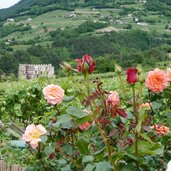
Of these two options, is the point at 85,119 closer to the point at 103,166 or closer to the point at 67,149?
the point at 103,166

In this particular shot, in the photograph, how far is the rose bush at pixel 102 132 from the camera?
7.52 ft

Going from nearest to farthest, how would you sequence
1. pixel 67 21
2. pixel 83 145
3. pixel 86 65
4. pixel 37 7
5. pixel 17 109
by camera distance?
1. pixel 86 65
2. pixel 83 145
3. pixel 17 109
4. pixel 67 21
5. pixel 37 7

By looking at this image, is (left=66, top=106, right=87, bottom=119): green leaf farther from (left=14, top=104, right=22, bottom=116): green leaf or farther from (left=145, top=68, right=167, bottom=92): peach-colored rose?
(left=14, top=104, right=22, bottom=116): green leaf

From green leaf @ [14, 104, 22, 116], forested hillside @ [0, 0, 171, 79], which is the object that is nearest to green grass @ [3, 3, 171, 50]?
forested hillside @ [0, 0, 171, 79]

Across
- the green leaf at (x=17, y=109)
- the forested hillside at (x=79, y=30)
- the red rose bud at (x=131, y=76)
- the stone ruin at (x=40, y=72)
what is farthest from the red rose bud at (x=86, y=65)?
the forested hillside at (x=79, y=30)

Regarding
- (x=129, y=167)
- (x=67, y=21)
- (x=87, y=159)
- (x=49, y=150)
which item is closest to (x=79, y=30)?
(x=67, y=21)

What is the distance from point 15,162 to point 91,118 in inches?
81.9

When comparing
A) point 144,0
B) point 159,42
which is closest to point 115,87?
point 159,42

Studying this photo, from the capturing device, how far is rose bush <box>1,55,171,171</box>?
229cm

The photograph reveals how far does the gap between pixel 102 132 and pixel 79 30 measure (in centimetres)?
6902

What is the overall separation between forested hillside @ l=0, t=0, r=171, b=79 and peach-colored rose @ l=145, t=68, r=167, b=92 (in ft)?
119

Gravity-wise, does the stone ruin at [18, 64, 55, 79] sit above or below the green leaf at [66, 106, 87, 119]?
below

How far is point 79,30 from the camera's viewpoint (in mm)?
70938

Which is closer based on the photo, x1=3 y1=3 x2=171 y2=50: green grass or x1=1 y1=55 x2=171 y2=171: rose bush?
x1=1 y1=55 x2=171 y2=171: rose bush
